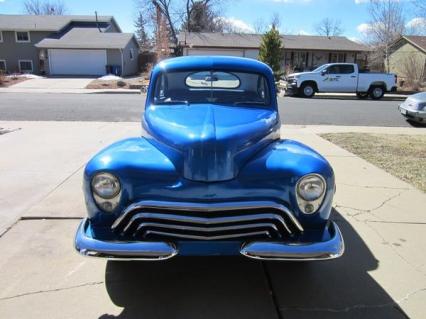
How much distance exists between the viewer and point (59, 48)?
114ft

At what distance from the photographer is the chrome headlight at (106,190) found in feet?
9.89

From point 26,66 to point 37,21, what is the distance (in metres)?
4.98

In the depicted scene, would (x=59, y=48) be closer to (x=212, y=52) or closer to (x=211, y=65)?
(x=212, y=52)

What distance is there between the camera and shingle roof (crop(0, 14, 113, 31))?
1447 inches

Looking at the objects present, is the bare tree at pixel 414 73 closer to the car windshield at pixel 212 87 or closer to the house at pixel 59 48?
the house at pixel 59 48

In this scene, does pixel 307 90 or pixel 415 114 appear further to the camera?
pixel 307 90

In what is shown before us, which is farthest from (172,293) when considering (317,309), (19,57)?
(19,57)

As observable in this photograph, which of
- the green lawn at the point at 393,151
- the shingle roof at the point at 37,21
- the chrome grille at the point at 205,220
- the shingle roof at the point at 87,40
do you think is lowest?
the green lawn at the point at 393,151

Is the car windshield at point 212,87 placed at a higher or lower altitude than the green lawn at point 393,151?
higher

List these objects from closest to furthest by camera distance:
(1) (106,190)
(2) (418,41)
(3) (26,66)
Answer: (1) (106,190)
(3) (26,66)
(2) (418,41)

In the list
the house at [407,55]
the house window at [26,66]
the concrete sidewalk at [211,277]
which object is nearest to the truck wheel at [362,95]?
the house at [407,55]

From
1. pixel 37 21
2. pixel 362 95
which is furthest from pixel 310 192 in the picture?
pixel 37 21

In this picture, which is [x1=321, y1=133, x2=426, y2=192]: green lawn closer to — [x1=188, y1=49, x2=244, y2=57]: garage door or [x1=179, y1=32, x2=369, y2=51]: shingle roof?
[x1=188, y1=49, x2=244, y2=57]: garage door

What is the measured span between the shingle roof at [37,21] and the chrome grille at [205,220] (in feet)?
128
